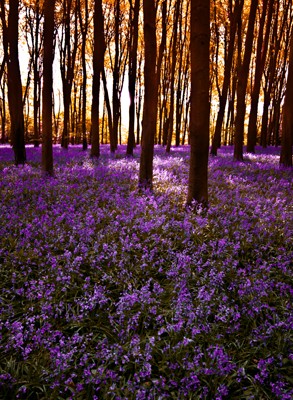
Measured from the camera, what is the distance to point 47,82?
1017 centimetres

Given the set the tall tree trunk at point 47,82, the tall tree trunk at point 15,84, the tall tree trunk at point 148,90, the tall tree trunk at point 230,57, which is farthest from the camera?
the tall tree trunk at point 230,57

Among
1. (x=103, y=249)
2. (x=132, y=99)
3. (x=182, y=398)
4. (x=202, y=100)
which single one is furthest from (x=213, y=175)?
(x=182, y=398)

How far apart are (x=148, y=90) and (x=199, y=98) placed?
7.06 feet

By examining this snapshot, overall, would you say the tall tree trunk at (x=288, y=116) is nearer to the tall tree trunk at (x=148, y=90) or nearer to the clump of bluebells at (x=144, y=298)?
the clump of bluebells at (x=144, y=298)

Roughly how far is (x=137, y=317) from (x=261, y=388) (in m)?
1.48

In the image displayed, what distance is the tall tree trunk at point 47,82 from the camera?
979 centimetres

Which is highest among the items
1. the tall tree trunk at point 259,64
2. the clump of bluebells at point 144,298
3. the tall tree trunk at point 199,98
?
the tall tree trunk at point 259,64

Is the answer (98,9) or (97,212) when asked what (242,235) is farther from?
(98,9)

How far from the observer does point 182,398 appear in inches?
117

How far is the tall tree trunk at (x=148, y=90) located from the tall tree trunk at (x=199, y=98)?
1.85 meters

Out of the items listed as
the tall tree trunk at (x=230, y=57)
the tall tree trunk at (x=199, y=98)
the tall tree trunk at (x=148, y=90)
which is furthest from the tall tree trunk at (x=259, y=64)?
the tall tree trunk at (x=199, y=98)

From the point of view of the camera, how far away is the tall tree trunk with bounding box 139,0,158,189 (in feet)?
28.7

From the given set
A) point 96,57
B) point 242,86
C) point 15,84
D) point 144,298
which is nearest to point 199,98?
point 144,298

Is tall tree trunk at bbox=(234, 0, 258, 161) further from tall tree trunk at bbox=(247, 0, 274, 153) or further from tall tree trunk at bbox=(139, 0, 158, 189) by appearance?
tall tree trunk at bbox=(139, 0, 158, 189)
